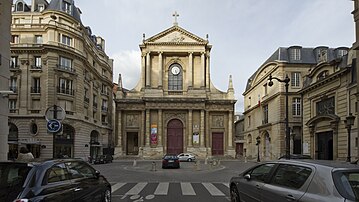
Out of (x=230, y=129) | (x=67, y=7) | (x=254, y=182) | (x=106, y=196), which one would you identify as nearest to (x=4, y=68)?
(x=106, y=196)

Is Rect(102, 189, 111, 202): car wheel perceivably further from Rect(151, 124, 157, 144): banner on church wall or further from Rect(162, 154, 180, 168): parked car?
Rect(151, 124, 157, 144): banner on church wall

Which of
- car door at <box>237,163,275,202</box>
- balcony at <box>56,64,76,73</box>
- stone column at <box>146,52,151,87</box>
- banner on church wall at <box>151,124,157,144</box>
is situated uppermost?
stone column at <box>146,52,151,87</box>

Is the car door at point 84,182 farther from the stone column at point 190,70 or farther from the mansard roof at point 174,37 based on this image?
the mansard roof at point 174,37

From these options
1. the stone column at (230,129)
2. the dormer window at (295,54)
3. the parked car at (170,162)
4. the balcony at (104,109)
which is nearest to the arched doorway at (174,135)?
the stone column at (230,129)

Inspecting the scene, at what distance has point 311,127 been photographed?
100 feet

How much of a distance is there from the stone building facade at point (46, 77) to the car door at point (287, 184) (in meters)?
37.0

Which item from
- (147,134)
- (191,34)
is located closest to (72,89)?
(147,134)

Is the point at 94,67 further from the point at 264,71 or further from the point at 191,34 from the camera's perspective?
the point at 264,71

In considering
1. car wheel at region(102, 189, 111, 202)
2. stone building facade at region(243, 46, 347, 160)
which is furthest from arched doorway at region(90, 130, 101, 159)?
car wheel at region(102, 189, 111, 202)

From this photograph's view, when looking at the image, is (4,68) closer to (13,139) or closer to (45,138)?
(45,138)

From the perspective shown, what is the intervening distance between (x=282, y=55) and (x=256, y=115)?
14.9 meters

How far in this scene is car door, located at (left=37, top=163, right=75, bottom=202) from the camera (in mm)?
5506

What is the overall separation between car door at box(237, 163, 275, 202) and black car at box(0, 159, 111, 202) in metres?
3.40

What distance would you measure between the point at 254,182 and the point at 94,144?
4789cm
